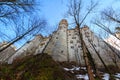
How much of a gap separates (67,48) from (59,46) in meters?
2.47

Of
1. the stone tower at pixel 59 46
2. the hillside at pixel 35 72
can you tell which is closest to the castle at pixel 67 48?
the stone tower at pixel 59 46

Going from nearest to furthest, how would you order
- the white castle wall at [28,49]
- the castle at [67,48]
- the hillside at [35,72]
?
the hillside at [35,72] → the castle at [67,48] → the white castle wall at [28,49]

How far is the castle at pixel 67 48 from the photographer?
3663cm

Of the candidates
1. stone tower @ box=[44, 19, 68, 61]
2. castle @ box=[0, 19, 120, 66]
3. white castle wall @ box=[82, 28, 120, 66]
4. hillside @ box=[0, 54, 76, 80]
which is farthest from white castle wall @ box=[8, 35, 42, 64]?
hillside @ box=[0, 54, 76, 80]

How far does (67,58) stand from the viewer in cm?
3753

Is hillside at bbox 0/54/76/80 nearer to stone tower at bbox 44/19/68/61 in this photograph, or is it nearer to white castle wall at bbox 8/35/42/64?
stone tower at bbox 44/19/68/61

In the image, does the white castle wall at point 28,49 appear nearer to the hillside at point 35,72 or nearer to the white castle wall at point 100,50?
the white castle wall at point 100,50

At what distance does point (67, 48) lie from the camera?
134 feet

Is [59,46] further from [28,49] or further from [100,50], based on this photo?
[100,50]

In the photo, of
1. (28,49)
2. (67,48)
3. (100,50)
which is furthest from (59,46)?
(100,50)

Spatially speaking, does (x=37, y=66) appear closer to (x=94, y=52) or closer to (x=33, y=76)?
(x=33, y=76)

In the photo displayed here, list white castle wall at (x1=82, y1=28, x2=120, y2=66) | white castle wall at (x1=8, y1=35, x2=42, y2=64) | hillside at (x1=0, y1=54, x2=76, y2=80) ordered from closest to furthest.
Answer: hillside at (x1=0, y1=54, x2=76, y2=80) < white castle wall at (x1=82, y1=28, x2=120, y2=66) < white castle wall at (x1=8, y1=35, x2=42, y2=64)

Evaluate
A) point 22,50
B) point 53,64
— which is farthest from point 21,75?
point 22,50

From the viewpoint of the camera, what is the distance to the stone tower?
36.7 metres
